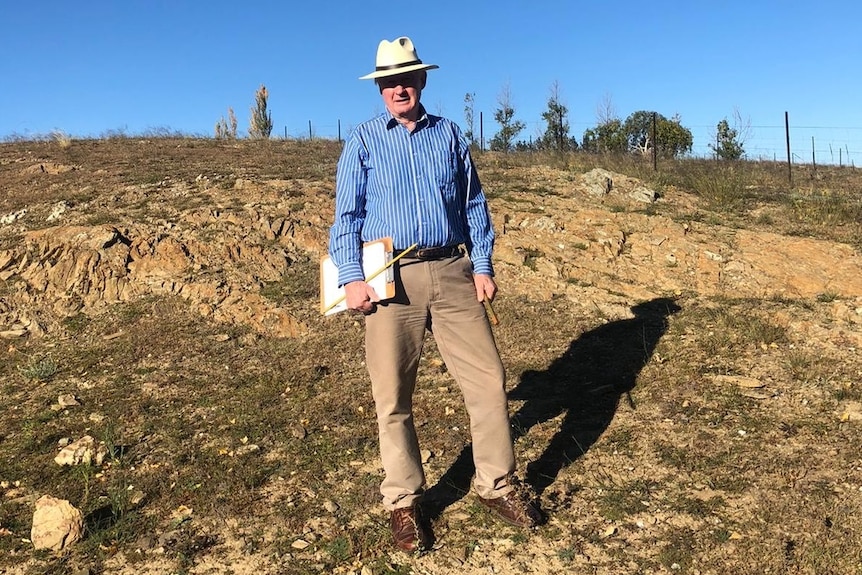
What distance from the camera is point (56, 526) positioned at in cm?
282

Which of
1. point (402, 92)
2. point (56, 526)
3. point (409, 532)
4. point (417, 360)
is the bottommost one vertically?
point (409, 532)

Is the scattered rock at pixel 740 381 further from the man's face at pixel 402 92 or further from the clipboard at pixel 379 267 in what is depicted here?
the man's face at pixel 402 92

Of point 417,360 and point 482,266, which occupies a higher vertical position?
point 482,266

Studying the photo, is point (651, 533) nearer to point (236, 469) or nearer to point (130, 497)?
point (236, 469)

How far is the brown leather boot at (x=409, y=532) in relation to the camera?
105 inches

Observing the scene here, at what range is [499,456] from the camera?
9.08 ft

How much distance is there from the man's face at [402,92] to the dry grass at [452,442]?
5.70 feet

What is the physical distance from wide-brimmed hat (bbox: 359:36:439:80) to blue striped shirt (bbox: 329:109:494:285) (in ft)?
0.59

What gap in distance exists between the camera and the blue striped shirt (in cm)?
262

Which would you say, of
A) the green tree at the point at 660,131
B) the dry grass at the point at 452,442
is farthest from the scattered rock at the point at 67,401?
the green tree at the point at 660,131

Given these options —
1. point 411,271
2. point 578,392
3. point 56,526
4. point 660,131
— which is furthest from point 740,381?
point 660,131

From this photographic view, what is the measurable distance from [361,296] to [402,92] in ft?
2.65

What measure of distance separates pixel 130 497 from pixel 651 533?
7.86ft

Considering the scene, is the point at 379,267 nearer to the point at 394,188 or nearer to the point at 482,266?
the point at 394,188
